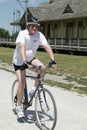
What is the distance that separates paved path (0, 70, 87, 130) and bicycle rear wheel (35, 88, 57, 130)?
0.21 meters

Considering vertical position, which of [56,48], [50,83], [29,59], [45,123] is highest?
[29,59]

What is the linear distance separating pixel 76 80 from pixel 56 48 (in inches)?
1036

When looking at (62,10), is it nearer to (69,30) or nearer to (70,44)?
(69,30)

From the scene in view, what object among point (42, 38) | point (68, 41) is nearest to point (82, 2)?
point (68, 41)

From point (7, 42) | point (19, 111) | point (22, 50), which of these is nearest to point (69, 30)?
point (7, 42)

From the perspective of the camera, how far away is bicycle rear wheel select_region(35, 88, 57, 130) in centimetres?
657

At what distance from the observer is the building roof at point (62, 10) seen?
42.7 meters

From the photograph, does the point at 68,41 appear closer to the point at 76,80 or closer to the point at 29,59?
the point at 76,80

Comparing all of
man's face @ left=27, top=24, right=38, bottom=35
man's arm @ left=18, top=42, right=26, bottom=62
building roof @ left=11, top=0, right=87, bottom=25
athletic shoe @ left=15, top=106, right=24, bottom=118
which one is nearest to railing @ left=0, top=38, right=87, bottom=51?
building roof @ left=11, top=0, right=87, bottom=25

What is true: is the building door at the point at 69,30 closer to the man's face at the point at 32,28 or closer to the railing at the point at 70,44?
the railing at the point at 70,44

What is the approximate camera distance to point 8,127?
707 centimetres

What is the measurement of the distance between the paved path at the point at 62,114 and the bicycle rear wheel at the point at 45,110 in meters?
0.21

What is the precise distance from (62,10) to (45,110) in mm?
41750

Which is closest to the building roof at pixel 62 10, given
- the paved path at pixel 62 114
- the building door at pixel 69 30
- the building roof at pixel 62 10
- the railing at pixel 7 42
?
the building roof at pixel 62 10
